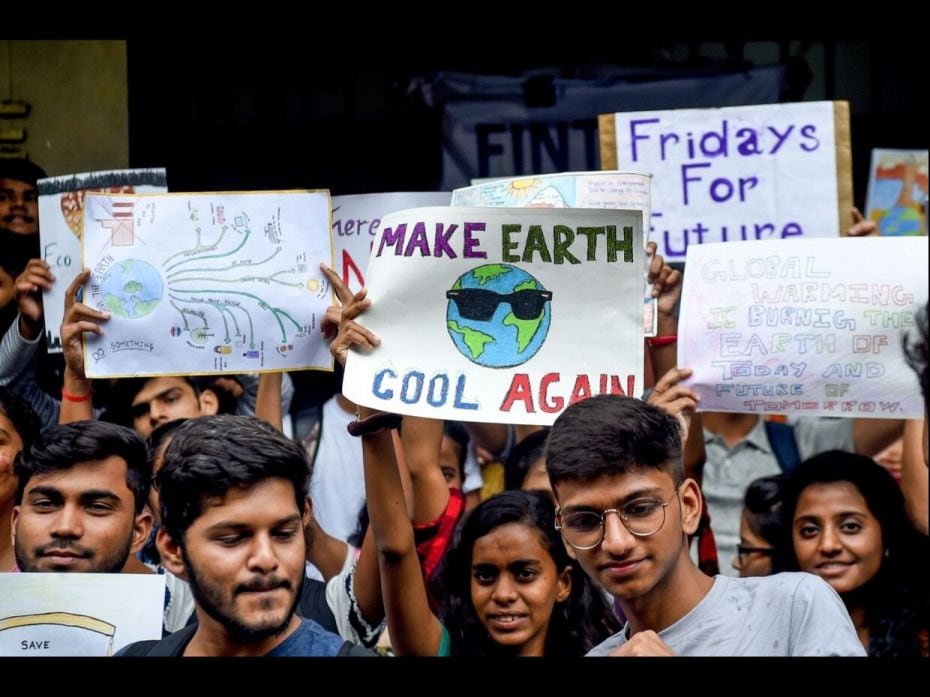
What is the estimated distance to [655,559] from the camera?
125 inches

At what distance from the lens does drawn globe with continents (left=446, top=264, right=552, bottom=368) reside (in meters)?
3.91

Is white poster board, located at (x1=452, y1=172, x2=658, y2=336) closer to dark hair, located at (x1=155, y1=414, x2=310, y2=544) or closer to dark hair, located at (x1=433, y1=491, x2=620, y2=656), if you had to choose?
dark hair, located at (x1=433, y1=491, x2=620, y2=656)

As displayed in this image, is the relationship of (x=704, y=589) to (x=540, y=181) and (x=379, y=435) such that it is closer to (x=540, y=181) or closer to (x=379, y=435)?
(x=379, y=435)

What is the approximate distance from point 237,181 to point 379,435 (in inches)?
116

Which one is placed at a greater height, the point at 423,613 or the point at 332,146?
the point at 332,146

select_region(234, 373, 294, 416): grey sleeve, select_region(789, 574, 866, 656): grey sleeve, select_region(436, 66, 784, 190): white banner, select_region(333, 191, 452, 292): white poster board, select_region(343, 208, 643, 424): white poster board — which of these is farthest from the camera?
select_region(436, 66, 784, 190): white banner

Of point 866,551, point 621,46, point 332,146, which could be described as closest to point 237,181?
point 332,146

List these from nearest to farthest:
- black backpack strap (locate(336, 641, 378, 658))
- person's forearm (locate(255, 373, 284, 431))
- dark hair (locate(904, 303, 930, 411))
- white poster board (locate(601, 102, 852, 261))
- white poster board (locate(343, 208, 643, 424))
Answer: dark hair (locate(904, 303, 930, 411)) → black backpack strap (locate(336, 641, 378, 658)) → white poster board (locate(343, 208, 643, 424)) → person's forearm (locate(255, 373, 284, 431)) → white poster board (locate(601, 102, 852, 261))

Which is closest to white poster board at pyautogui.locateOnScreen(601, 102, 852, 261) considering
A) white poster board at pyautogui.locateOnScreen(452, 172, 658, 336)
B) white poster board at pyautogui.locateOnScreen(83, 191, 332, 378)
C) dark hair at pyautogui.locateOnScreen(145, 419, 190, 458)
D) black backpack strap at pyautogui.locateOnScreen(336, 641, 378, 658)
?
white poster board at pyautogui.locateOnScreen(452, 172, 658, 336)

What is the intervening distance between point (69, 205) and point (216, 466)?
178cm

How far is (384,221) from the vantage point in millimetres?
3996

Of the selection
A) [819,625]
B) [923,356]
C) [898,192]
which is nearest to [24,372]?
[819,625]

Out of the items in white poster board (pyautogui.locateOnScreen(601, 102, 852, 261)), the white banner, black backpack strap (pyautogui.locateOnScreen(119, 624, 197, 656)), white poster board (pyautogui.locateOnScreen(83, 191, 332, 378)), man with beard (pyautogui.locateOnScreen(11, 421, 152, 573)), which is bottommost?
black backpack strap (pyautogui.locateOnScreen(119, 624, 197, 656))

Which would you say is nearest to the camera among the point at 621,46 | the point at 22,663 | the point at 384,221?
the point at 22,663
